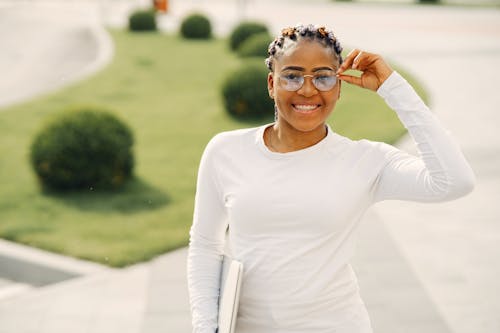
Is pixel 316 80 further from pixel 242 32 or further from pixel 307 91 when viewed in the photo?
pixel 242 32

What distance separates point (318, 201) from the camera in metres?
2.46

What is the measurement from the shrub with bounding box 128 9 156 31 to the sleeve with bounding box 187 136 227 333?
82.2 feet

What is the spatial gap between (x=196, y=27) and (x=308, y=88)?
2276 cm

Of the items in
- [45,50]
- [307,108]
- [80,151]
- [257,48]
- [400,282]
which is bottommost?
[45,50]

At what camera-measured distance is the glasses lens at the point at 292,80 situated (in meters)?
2.50

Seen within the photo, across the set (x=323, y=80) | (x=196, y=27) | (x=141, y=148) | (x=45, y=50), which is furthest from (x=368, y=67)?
(x=45, y=50)

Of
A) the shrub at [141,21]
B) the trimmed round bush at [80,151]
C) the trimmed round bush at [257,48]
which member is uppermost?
the trimmed round bush at [80,151]

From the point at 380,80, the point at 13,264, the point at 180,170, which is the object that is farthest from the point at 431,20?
the point at 380,80

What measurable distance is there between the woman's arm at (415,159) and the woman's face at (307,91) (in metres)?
0.08

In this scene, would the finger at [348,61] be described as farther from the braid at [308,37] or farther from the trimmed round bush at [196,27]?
the trimmed round bush at [196,27]

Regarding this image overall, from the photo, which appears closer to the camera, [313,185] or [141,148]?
[313,185]

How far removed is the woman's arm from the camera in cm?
239

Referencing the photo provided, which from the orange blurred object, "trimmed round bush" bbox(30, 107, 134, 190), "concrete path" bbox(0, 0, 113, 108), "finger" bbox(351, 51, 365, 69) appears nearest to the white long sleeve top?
"finger" bbox(351, 51, 365, 69)

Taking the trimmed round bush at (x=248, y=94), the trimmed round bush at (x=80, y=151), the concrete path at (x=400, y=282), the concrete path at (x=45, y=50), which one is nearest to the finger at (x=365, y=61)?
the concrete path at (x=400, y=282)
